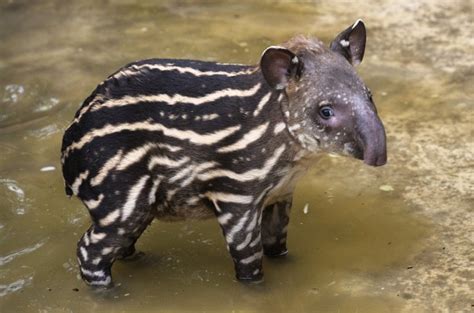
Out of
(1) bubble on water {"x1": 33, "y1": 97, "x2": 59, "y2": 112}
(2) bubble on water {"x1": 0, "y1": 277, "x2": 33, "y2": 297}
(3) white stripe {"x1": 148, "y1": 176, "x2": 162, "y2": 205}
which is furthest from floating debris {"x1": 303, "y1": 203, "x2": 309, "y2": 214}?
(1) bubble on water {"x1": 33, "y1": 97, "x2": 59, "y2": 112}

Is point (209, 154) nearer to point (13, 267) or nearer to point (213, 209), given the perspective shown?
point (213, 209)

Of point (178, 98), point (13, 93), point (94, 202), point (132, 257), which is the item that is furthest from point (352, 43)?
point (13, 93)

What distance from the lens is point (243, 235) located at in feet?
18.6

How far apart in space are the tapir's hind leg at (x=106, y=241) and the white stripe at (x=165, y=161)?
11.4 inches

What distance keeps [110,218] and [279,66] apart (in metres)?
1.34

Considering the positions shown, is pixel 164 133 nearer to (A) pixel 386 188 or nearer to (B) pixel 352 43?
(B) pixel 352 43

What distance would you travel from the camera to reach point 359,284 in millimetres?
5922

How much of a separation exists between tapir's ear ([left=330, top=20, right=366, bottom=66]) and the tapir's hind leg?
1.44 m

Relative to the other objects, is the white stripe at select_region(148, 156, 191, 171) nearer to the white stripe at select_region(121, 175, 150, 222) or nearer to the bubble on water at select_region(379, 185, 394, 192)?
the white stripe at select_region(121, 175, 150, 222)

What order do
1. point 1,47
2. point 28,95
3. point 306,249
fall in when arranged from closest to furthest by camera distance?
point 306,249 < point 28,95 < point 1,47

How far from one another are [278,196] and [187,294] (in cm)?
83

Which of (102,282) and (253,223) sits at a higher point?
(253,223)

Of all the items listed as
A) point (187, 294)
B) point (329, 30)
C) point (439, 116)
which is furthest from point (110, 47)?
point (187, 294)

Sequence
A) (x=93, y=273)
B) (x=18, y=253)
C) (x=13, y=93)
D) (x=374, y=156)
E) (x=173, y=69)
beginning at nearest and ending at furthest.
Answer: (x=374, y=156), (x=173, y=69), (x=93, y=273), (x=18, y=253), (x=13, y=93)
